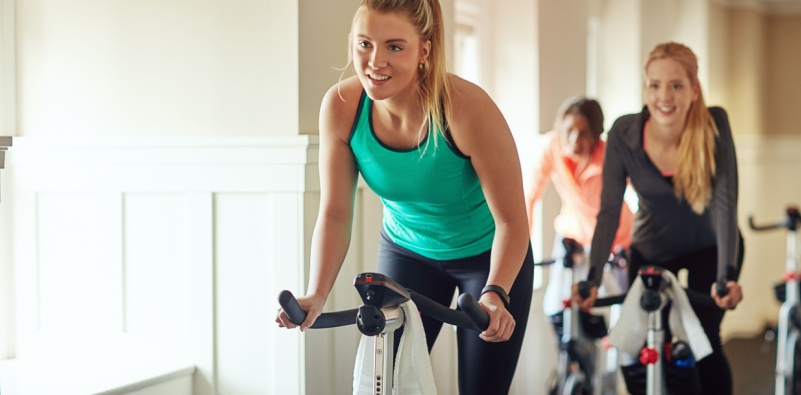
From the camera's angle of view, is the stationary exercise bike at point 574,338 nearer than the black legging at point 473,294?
No

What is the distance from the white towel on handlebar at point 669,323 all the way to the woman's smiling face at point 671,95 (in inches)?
22.2

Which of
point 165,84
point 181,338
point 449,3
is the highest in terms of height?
point 449,3

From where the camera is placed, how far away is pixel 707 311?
10.2ft

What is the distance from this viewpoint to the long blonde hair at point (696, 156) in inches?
123

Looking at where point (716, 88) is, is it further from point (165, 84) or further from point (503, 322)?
point (503, 322)

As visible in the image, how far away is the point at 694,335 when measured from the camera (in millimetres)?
2877

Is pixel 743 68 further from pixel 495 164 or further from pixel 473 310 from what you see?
pixel 473 310

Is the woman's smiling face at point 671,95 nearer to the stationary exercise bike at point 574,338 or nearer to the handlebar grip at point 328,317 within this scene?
the stationary exercise bike at point 574,338

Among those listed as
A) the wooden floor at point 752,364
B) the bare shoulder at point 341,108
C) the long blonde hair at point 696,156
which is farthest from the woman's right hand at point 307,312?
the wooden floor at point 752,364

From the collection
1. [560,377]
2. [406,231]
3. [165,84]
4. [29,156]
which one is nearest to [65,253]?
[29,156]

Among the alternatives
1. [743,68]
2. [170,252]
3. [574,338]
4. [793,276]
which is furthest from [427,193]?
[743,68]

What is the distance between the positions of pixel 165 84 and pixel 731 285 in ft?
5.30

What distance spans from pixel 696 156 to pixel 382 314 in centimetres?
182

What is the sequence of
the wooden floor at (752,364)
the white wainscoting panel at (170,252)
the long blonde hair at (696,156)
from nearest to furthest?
1. the white wainscoting panel at (170,252)
2. the long blonde hair at (696,156)
3. the wooden floor at (752,364)
